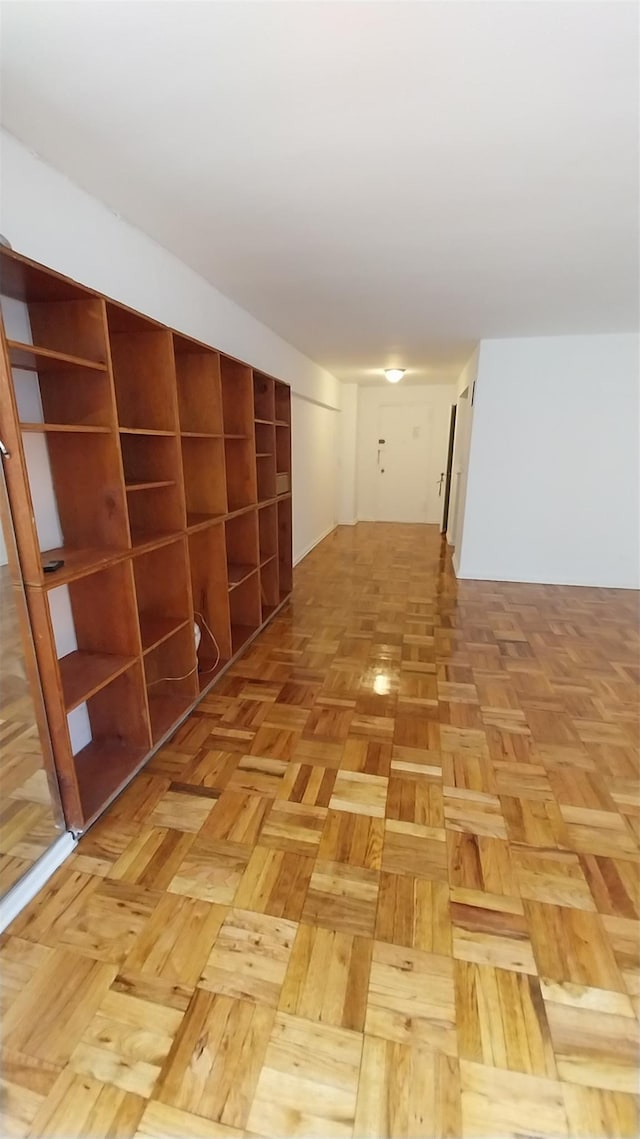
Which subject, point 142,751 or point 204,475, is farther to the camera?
point 204,475

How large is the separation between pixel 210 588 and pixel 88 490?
109 cm

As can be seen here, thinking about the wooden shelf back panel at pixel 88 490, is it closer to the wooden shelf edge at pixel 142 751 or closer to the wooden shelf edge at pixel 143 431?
the wooden shelf edge at pixel 143 431

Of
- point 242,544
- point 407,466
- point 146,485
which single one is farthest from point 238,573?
point 407,466

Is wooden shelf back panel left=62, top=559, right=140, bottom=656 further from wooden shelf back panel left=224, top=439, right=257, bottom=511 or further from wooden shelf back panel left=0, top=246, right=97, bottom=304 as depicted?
wooden shelf back panel left=224, top=439, right=257, bottom=511

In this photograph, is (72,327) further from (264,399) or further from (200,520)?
(264,399)

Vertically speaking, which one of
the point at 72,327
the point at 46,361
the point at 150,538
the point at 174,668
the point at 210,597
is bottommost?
the point at 174,668

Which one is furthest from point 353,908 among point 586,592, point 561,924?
point 586,592

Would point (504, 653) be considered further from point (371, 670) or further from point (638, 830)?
point (638, 830)

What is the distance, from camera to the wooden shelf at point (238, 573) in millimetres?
2949

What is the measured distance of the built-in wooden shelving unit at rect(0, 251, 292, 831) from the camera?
151 centimetres

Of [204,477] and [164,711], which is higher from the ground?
[204,477]

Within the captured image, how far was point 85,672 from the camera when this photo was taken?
1.80m

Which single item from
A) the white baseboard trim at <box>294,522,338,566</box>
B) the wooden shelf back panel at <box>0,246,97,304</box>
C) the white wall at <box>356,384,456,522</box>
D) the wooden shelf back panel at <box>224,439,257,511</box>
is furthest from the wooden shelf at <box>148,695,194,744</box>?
the white wall at <box>356,384,456,522</box>

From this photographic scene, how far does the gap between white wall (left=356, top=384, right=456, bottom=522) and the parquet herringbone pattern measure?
6167 mm
